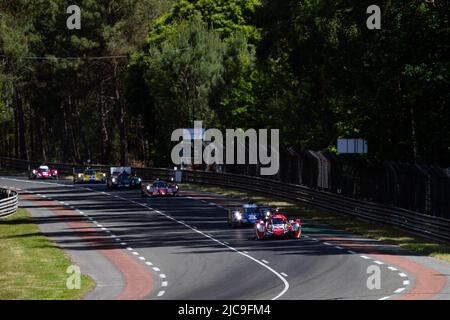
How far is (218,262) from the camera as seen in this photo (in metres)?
40.0

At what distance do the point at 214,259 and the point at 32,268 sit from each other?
650cm

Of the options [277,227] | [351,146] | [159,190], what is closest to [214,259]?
[277,227]

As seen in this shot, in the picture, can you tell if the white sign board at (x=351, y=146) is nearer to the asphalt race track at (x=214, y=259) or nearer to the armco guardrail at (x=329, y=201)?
the armco guardrail at (x=329, y=201)

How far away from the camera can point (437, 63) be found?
173 ft

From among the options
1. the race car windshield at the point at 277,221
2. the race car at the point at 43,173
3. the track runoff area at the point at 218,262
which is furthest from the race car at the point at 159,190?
the race car windshield at the point at 277,221

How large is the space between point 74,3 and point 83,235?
212 ft

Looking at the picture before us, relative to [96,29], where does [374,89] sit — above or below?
below

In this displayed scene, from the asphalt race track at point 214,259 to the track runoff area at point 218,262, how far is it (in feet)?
0.11

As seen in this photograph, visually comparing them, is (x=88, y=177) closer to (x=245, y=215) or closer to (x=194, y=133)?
(x=194, y=133)

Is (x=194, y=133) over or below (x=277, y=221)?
over

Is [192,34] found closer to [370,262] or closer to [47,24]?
[47,24]

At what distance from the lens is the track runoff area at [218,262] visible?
31.4 metres

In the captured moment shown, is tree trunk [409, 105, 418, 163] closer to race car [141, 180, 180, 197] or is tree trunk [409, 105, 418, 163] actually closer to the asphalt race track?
the asphalt race track
